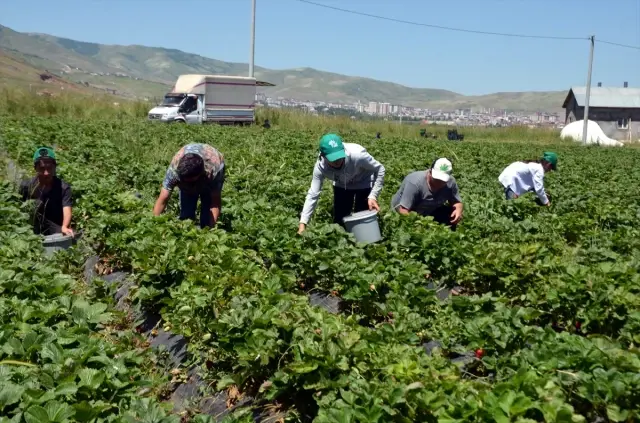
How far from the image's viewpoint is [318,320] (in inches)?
149

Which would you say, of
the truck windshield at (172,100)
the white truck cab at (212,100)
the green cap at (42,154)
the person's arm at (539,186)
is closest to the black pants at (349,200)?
the green cap at (42,154)

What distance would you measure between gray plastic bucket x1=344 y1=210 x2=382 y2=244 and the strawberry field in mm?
174

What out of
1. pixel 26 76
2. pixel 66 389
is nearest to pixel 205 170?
pixel 66 389

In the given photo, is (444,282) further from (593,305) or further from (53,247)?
(53,247)

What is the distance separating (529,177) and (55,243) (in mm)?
6030

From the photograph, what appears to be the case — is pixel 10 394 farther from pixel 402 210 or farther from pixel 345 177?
pixel 402 210

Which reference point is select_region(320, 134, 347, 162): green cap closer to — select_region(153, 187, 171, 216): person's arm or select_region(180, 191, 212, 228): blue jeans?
select_region(180, 191, 212, 228): blue jeans

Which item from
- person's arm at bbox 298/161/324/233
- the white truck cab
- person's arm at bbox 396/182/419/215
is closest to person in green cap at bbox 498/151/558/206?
person's arm at bbox 396/182/419/215

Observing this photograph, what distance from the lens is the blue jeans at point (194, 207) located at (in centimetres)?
680

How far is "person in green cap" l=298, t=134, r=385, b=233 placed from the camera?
6125 mm

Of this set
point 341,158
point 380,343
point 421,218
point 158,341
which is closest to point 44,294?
point 158,341

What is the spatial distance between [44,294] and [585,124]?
1548 inches

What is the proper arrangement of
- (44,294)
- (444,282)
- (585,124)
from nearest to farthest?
1. (44,294)
2. (444,282)
3. (585,124)

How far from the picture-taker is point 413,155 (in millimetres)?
16547
